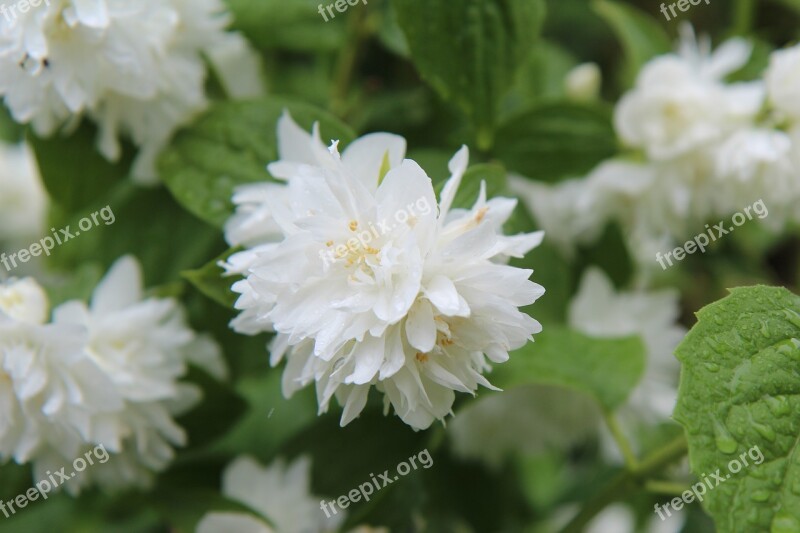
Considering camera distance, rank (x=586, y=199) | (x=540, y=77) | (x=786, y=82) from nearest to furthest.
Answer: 1. (x=786, y=82)
2. (x=586, y=199)
3. (x=540, y=77)

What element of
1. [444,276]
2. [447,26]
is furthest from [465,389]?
[447,26]

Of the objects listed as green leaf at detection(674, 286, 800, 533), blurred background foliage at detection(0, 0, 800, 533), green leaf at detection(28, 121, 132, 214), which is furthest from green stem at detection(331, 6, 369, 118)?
green leaf at detection(674, 286, 800, 533)

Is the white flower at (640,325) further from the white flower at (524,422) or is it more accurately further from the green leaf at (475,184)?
the green leaf at (475,184)

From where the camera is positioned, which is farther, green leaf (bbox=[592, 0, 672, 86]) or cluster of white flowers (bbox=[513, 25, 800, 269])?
green leaf (bbox=[592, 0, 672, 86])

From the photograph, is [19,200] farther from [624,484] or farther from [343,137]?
[624,484]

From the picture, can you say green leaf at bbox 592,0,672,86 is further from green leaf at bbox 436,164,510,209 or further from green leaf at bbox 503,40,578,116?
green leaf at bbox 436,164,510,209

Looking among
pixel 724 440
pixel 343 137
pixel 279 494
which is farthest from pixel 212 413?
pixel 724 440

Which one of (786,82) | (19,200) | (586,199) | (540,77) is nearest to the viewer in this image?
(786,82)
